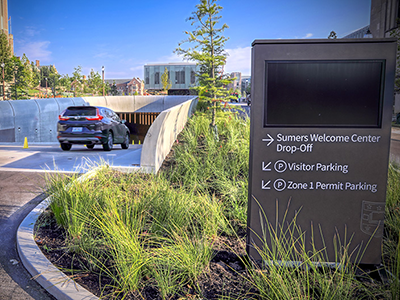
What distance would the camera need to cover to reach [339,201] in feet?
10.7

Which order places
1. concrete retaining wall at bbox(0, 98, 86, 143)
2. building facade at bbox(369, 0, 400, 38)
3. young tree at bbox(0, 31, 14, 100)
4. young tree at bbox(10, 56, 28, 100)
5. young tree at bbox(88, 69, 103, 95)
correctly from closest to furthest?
1. concrete retaining wall at bbox(0, 98, 86, 143)
2. building facade at bbox(369, 0, 400, 38)
3. young tree at bbox(0, 31, 14, 100)
4. young tree at bbox(10, 56, 28, 100)
5. young tree at bbox(88, 69, 103, 95)

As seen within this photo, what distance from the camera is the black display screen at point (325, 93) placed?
3.06m

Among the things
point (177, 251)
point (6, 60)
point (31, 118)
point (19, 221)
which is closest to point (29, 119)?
point (31, 118)

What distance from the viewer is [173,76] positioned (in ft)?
257

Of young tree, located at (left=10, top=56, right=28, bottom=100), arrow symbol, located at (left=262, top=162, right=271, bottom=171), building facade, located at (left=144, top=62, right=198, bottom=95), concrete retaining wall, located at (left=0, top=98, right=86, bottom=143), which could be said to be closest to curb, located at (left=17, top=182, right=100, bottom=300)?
arrow symbol, located at (left=262, top=162, right=271, bottom=171)

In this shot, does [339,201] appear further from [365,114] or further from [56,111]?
[56,111]

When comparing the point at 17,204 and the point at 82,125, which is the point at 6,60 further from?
the point at 17,204

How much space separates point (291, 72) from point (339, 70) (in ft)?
1.53

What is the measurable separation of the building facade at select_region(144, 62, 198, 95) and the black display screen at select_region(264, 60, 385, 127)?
74.9m

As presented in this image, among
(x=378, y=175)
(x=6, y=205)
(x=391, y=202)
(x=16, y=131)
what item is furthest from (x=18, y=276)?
(x=16, y=131)

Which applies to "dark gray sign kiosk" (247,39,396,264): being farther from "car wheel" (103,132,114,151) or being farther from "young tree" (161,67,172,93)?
"young tree" (161,67,172,93)

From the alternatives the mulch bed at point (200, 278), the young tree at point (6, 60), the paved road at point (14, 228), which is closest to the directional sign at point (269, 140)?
the mulch bed at point (200, 278)

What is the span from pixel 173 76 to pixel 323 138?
77.7 m

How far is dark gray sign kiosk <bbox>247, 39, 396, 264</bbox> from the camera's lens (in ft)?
10.0
